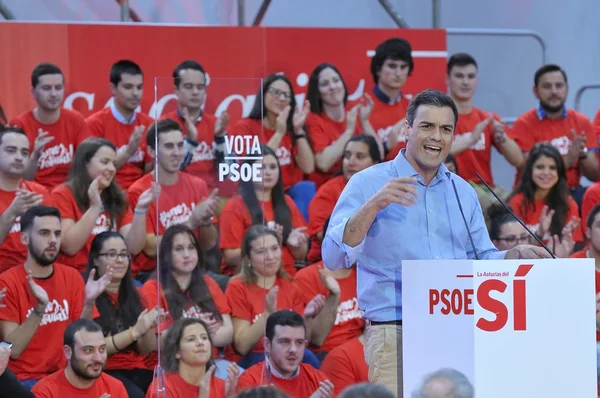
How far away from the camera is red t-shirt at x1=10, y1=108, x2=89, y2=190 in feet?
19.8

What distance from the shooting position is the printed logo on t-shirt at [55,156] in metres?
6.04

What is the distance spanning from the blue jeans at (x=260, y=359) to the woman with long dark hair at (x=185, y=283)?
0.32m

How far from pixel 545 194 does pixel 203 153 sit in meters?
2.66

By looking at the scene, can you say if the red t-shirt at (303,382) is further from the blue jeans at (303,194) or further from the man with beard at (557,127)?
the man with beard at (557,127)

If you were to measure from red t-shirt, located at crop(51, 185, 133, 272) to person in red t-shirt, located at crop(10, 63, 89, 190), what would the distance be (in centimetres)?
30

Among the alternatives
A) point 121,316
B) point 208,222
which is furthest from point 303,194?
point 208,222

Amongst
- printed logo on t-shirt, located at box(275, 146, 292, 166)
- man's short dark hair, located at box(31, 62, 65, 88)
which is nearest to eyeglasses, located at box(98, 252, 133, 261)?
man's short dark hair, located at box(31, 62, 65, 88)

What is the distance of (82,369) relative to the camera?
5.02 m

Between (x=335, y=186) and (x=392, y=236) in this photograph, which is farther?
(x=335, y=186)

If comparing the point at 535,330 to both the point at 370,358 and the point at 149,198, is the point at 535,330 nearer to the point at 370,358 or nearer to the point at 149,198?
the point at 370,358

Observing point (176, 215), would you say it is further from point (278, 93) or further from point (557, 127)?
point (557, 127)

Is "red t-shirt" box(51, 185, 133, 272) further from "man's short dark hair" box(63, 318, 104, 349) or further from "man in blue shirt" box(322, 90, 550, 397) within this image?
"man in blue shirt" box(322, 90, 550, 397)

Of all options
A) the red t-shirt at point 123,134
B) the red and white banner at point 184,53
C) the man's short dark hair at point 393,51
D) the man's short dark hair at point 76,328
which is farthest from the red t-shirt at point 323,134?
the man's short dark hair at point 76,328

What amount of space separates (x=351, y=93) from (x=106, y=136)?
66.0 inches
